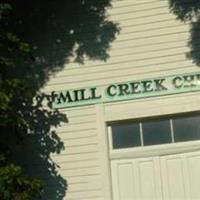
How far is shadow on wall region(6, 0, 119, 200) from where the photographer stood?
12570 mm

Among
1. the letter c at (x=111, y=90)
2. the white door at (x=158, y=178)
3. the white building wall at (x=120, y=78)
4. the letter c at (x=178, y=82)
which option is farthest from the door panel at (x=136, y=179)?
the letter c at (x=178, y=82)

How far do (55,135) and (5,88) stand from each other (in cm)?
202

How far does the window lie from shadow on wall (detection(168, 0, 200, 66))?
1065mm

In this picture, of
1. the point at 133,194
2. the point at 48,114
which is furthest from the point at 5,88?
the point at 133,194

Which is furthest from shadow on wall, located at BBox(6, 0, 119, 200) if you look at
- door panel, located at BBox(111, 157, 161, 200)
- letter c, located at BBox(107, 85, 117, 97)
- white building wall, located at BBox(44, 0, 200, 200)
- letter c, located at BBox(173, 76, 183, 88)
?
letter c, located at BBox(173, 76, 183, 88)

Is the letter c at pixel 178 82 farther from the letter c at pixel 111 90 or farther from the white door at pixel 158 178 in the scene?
the white door at pixel 158 178

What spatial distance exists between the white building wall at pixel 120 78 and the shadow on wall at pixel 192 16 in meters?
0.09

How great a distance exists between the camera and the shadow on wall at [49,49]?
12570 mm

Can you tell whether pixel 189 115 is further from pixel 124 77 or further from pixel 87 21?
pixel 87 21

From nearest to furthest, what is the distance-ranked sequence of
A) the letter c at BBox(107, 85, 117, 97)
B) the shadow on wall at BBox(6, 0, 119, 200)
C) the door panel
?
the door panel
the letter c at BBox(107, 85, 117, 97)
the shadow on wall at BBox(6, 0, 119, 200)

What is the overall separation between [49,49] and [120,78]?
1467 millimetres

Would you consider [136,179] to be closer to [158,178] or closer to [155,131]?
[158,178]

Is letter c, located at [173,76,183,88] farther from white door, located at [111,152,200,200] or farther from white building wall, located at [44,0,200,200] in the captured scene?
white door, located at [111,152,200,200]

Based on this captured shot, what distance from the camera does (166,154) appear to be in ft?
40.3
